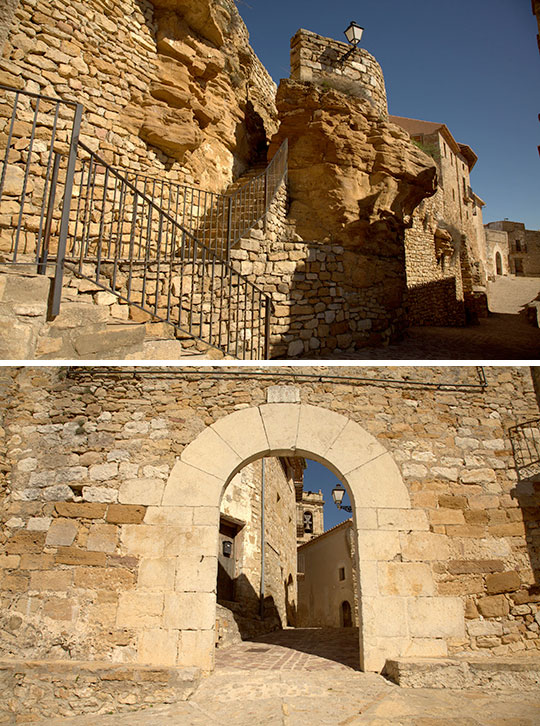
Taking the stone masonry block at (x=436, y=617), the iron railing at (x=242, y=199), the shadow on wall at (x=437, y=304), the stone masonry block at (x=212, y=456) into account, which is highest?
the shadow on wall at (x=437, y=304)

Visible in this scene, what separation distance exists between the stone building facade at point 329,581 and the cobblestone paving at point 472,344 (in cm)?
681

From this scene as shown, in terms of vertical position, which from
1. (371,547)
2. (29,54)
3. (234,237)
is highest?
(29,54)

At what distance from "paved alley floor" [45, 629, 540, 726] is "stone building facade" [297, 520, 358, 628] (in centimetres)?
979

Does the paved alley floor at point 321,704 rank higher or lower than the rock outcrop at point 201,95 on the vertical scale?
lower

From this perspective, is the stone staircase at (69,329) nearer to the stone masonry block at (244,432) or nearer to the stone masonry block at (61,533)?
the stone masonry block at (244,432)

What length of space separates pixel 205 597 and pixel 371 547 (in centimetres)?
141

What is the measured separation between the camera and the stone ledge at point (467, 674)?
3637 mm

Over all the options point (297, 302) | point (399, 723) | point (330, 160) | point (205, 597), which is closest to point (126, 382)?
point (205, 597)

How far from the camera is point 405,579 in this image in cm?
408

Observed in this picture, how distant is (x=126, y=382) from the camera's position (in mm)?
4750

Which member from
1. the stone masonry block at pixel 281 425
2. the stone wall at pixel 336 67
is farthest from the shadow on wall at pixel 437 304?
the stone masonry block at pixel 281 425

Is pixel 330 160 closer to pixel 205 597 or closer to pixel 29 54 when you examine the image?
pixel 29 54

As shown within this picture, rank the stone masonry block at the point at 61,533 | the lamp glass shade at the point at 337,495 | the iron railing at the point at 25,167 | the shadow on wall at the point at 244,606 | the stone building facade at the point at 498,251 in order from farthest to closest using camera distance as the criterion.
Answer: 1. the stone building facade at the point at 498,251
2. the lamp glass shade at the point at 337,495
3. the iron railing at the point at 25,167
4. the shadow on wall at the point at 244,606
5. the stone masonry block at the point at 61,533

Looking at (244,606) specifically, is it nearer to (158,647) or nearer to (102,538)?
(158,647)
